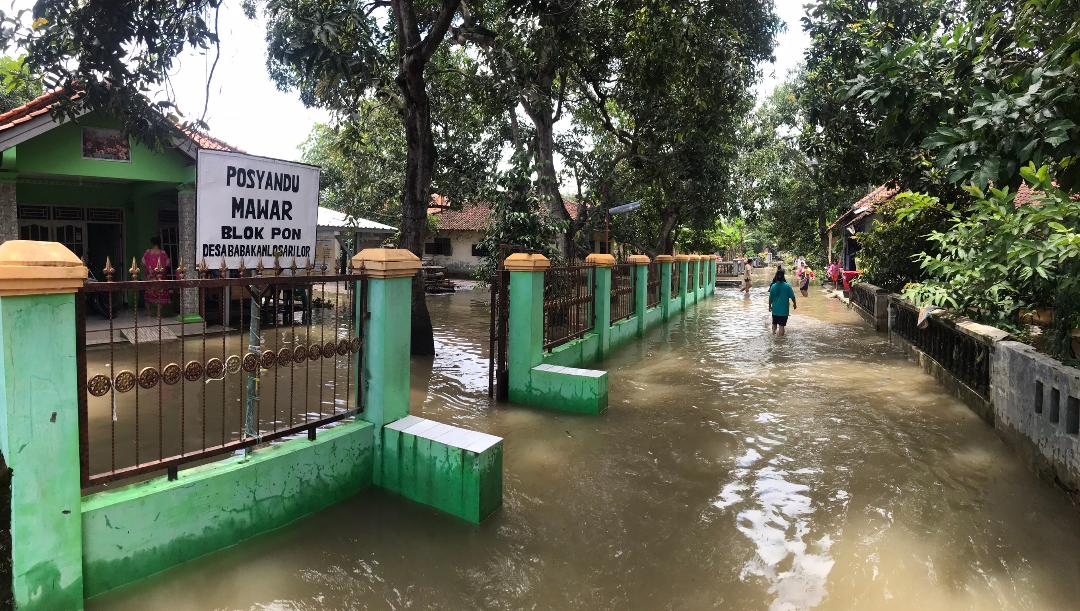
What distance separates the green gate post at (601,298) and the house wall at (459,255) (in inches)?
990

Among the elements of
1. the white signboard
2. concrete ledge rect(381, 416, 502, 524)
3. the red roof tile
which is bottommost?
concrete ledge rect(381, 416, 502, 524)

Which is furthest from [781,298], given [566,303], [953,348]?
[566,303]

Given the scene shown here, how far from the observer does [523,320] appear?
288 inches

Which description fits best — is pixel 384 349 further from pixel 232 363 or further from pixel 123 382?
pixel 123 382

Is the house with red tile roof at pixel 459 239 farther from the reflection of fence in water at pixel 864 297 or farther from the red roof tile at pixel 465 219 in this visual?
the reflection of fence in water at pixel 864 297

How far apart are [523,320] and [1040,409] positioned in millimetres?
4815

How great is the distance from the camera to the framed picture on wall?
1106cm

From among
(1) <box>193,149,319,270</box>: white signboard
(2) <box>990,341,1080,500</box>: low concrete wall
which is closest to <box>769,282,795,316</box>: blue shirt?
(2) <box>990,341,1080,500</box>: low concrete wall

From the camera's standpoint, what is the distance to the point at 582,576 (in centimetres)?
367

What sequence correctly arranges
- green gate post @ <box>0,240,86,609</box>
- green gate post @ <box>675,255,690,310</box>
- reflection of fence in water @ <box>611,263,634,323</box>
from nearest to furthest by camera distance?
1. green gate post @ <box>0,240,86,609</box>
2. reflection of fence in water @ <box>611,263,634,323</box>
3. green gate post @ <box>675,255,690,310</box>

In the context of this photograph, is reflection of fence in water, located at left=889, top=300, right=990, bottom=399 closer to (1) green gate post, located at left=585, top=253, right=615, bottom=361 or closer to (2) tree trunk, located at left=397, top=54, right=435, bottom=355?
(1) green gate post, located at left=585, top=253, right=615, bottom=361

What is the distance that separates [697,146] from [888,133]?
11563 millimetres

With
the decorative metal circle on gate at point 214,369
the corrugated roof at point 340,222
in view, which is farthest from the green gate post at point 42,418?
the corrugated roof at point 340,222

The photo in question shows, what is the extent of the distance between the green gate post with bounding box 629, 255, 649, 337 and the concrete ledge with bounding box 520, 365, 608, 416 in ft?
18.7
